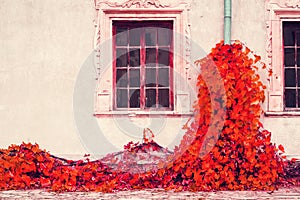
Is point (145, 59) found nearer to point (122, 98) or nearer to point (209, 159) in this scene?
point (122, 98)

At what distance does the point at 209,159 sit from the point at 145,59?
8.45ft

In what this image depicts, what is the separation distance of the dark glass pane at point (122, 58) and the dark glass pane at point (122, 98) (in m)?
0.45

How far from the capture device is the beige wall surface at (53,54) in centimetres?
814

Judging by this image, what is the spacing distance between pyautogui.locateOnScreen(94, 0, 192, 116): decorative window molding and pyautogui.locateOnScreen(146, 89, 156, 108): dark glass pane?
0.68 ft

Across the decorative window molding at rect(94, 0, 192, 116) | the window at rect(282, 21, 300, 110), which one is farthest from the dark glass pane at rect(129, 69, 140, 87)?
the window at rect(282, 21, 300, 110)

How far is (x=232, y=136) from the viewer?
20.9 feet

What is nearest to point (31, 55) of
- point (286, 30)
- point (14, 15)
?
point (14, 15)

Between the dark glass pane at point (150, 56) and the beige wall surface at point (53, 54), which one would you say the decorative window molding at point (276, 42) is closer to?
the beige wall surface at point (53, 54)

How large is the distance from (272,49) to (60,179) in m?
4.16

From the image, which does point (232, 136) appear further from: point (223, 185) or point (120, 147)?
point (120, 147)

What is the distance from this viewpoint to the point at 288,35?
832 centimetres

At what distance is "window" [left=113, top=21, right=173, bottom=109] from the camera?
27.1 feet

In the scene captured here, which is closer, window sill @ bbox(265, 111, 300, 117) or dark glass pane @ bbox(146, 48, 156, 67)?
window sill @ bbox(265, 111, 300, 117)

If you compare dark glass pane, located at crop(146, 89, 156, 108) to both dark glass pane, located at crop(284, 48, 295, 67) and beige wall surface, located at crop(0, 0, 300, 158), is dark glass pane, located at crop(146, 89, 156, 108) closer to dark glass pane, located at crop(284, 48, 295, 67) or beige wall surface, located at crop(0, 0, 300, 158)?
beige wall surface, located at crop(0, 0, 300, 158)
